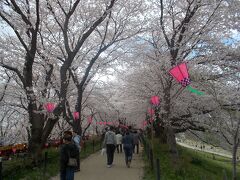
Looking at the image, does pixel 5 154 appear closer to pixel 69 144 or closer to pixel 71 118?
pixel 71 118

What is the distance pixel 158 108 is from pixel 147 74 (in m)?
3.06

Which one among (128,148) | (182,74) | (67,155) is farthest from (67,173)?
(128,148)

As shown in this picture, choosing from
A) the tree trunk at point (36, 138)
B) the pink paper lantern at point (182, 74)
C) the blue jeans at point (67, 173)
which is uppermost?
the pink paper lantern at point (182, 74)

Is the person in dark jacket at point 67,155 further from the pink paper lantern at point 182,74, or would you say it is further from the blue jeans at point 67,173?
the pink paper lantern at point 182,74

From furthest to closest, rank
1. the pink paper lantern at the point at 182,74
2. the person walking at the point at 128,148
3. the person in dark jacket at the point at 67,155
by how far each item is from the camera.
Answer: the person walking at the point at 128,148 < the pink paper lantern at the point at 182,74 < the person in dark jacket at the point at 67,155

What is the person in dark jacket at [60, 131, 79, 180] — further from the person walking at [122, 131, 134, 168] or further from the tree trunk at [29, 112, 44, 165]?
the person walking at [122, 131, 134, 168]

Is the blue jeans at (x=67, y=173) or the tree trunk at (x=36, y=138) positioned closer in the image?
the blue jeans at (x=67, y=173)

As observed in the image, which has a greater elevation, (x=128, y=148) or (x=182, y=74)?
(x=182, y=74)

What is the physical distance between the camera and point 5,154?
2225 centimetres

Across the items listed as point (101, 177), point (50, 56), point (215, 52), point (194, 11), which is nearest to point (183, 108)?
point (215, 52)

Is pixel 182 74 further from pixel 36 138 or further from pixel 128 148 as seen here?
pixel 36 138

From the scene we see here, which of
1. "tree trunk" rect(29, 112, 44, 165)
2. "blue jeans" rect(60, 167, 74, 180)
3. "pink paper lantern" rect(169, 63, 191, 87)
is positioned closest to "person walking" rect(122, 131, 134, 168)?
"tree trunk" rect(29, 112, 44, 165)

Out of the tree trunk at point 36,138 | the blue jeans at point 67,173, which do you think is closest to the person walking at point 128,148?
the tree trunk at point 36,138

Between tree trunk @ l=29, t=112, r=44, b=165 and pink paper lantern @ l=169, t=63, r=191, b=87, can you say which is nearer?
pink paper lantern @ l=169, t=63, r=191, b=87
